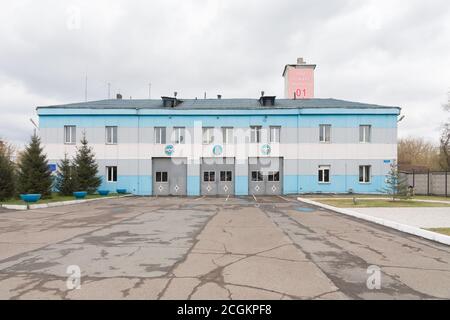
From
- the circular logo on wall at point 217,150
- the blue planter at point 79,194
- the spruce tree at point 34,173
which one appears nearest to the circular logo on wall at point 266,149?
the circular logo on wall at point 217,150

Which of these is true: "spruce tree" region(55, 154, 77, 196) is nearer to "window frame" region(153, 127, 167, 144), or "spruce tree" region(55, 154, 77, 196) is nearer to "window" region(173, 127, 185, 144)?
"window frame" region(153, 127, 167, 144)

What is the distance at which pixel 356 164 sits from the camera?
27.9 metres

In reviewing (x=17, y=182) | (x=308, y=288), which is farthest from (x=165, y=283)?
(x=17, y=182)

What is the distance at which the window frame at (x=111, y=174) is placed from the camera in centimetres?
2867

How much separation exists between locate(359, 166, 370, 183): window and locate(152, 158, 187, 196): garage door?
1744 cm

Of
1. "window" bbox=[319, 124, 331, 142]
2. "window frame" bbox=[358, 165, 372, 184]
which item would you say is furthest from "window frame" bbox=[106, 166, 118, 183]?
"window frame" bbox=[358, 165, 372, 184]

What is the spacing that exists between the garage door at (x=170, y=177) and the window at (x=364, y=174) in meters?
17.4

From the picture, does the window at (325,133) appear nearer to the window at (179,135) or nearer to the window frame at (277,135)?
the window frame at (277,135)

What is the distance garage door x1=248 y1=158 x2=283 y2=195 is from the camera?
28516 mm

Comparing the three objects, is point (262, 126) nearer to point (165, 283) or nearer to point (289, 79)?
point (289, 79)

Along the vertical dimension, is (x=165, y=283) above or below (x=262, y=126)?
below

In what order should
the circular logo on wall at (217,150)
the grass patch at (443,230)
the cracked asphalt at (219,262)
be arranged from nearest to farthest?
the cracked asphalt at (219,262) → the grass patch at (443,230) → the circular logo on wall at (217,150)

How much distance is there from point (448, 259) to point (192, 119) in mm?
24905

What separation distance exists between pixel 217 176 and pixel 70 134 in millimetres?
15683
